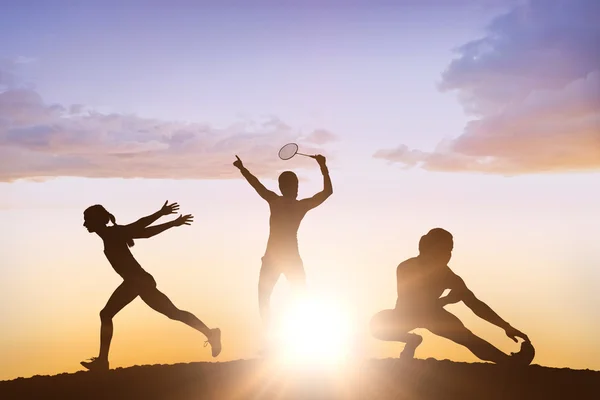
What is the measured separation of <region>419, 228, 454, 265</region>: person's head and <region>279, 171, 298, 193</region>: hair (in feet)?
8.84

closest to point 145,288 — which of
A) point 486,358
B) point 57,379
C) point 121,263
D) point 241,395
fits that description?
point 121,263

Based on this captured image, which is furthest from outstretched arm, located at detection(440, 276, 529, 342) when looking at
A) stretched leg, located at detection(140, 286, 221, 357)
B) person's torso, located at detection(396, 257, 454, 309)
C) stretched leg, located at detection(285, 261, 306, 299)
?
stretched leg, located at detection(140, 286, 221, 357)

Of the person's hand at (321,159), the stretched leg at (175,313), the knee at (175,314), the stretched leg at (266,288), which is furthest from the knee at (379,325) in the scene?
the knee at (175,314)

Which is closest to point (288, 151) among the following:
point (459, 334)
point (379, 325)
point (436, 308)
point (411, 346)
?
point (379, 325)

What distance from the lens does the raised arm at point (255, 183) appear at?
47.2 feet

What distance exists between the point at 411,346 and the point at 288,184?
11.8 ft

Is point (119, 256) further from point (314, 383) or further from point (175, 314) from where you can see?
point (314, 383)

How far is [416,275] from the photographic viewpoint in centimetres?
1320

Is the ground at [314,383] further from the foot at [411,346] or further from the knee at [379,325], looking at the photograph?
the knee at [379,325]

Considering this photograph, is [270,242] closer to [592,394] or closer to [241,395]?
[241,395]

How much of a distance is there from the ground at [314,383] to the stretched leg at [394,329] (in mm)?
338

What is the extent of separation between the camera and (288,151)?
606 inches

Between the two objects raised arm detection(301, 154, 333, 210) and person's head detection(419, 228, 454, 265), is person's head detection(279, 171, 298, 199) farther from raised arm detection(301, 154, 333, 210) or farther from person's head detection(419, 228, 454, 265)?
person's head detection(419, 228, 454, 265)

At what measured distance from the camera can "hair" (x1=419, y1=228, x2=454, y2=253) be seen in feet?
42.9
